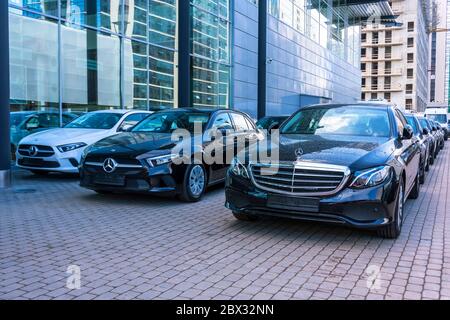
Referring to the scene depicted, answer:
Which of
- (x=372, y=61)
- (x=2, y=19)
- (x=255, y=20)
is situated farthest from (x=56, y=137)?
(x=372, y=61)

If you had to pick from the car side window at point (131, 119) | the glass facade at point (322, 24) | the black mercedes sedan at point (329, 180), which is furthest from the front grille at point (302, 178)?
the glass facade at point (322, 24)

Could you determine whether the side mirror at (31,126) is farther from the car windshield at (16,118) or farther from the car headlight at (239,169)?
the car headlight at (239,169)

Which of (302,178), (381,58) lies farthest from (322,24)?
(381,58)

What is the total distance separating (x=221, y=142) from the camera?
27.0 ft

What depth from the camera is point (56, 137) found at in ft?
31.5

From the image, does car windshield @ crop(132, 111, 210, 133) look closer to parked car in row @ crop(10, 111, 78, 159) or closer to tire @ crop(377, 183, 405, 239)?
tire @ crop(377, 183, 405, 239)

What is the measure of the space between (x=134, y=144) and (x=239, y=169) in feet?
7.91

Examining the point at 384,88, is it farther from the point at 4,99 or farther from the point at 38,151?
the point at 4,99

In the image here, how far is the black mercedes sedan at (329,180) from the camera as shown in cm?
492

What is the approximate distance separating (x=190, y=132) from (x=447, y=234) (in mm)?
4214

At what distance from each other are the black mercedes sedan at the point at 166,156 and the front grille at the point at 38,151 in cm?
196

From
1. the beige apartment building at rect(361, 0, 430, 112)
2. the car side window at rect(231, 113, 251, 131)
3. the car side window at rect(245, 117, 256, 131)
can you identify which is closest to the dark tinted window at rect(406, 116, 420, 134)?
the car side window at rect(245, 117, 256, 131)

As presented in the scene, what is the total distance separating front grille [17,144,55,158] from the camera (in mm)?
9336
